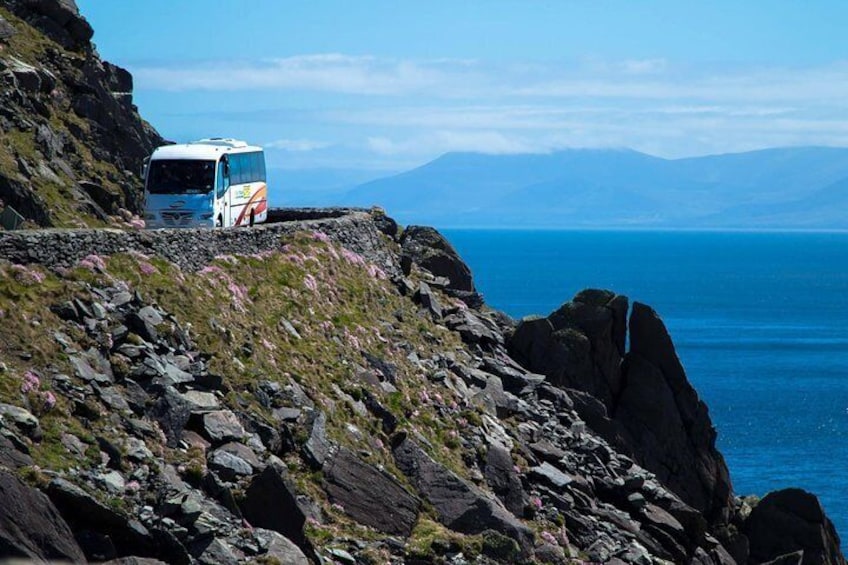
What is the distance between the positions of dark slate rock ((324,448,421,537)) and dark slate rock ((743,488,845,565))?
80.8 feet

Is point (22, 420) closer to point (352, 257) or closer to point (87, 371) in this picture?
point (87, 371)

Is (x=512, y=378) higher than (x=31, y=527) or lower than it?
higher

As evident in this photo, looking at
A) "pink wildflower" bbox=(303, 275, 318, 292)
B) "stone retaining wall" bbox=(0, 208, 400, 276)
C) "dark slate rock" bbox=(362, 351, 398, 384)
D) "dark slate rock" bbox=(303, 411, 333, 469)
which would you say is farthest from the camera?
"pink wildflower" bbox=(303, 275, 318, 292)

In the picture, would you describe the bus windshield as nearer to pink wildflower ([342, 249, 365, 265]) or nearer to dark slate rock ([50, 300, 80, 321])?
pink wildflower ([342, 249, 365, 265])

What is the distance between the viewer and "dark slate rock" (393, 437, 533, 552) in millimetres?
39656

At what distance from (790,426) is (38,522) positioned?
10759 centimetres

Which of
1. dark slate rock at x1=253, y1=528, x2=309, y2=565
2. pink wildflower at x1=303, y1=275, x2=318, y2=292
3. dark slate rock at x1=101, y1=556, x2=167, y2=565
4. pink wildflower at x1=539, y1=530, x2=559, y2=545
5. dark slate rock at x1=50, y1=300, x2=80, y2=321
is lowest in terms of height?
pink wildflower at x1=539, y1=530, x2=559, y2=545

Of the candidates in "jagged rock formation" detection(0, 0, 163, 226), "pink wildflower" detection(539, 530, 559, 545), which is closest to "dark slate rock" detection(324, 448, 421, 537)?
"pink wildflower" detection(539, 530, 559, 545)

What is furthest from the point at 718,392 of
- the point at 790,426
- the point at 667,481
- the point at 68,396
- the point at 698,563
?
the point at 68,396

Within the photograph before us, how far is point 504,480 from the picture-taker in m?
45.2

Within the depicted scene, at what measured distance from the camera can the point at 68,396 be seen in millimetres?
31578

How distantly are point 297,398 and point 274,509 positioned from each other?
8219 mm

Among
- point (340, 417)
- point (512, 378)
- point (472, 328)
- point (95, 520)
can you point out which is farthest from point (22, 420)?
point (472, 328)

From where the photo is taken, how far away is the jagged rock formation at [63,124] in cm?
5928
